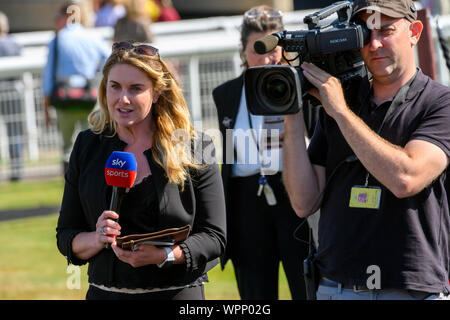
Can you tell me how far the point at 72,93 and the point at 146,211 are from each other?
611 cm

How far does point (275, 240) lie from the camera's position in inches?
202

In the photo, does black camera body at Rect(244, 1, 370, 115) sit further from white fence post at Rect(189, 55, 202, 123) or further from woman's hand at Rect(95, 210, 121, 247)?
white fence post at Rect(189, 55, 202, 123)

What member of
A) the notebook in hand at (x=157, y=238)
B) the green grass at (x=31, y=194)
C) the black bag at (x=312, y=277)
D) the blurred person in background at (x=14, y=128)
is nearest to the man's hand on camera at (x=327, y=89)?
the black bag at (x=312, y=277)

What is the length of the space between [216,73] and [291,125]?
8.92 meters

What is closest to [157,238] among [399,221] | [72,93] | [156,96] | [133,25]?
[156,96]

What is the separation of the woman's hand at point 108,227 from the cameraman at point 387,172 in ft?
2.59

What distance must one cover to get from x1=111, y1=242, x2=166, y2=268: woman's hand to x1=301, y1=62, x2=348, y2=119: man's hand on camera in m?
0.93

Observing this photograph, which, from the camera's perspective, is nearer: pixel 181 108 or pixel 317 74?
pixel 317 74

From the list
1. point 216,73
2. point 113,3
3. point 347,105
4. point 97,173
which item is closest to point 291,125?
point 347,105

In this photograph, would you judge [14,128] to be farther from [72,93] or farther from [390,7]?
[390,7]

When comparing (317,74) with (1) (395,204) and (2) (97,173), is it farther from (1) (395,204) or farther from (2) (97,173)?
(2) (97,173)

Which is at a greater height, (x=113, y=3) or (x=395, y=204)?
(x=113, y=3)

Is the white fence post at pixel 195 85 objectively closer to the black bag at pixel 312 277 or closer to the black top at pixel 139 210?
the black top at pixel 139 210

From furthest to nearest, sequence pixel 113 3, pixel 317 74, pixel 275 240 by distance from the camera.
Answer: pixel 113 3 < pixel 275 240 < pixel 317 74
